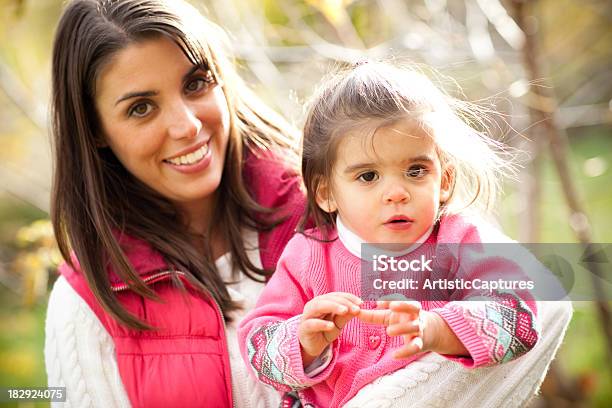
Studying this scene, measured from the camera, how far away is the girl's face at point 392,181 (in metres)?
1.71

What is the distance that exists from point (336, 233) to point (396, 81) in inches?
15.6

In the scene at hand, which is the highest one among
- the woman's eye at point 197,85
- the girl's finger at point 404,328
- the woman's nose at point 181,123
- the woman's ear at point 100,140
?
the woman's eye at point 197,85

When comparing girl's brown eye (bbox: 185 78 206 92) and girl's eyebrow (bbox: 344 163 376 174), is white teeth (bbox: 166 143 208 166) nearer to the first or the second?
girl's brown eye (bbox: 185 78 206 92)

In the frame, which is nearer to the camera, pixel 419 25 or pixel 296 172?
pixel 296 172

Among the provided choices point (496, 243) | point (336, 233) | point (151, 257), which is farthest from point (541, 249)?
point (151, 257)

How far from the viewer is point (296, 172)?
96.3 inches

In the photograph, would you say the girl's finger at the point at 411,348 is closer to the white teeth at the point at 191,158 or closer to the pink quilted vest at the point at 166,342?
the pink quilted vest at the point at 166,342

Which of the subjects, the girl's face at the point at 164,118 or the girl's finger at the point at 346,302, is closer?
the girl's finger at the point at 346,302

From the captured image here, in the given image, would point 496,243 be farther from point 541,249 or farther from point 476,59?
point 476,59

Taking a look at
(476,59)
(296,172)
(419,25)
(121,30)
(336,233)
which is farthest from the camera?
(419,25)

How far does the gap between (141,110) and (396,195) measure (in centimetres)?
90

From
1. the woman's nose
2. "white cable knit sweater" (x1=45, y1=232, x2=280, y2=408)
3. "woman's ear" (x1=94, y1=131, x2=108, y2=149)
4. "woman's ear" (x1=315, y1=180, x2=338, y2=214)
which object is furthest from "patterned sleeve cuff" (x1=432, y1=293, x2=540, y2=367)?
"woman's ear" (x1=94, y1=131, x2=108, y2=149)

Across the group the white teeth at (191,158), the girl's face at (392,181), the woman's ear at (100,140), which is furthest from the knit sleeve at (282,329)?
the woman's ear at (100,140)

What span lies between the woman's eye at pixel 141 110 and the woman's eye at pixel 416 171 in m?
0.87
